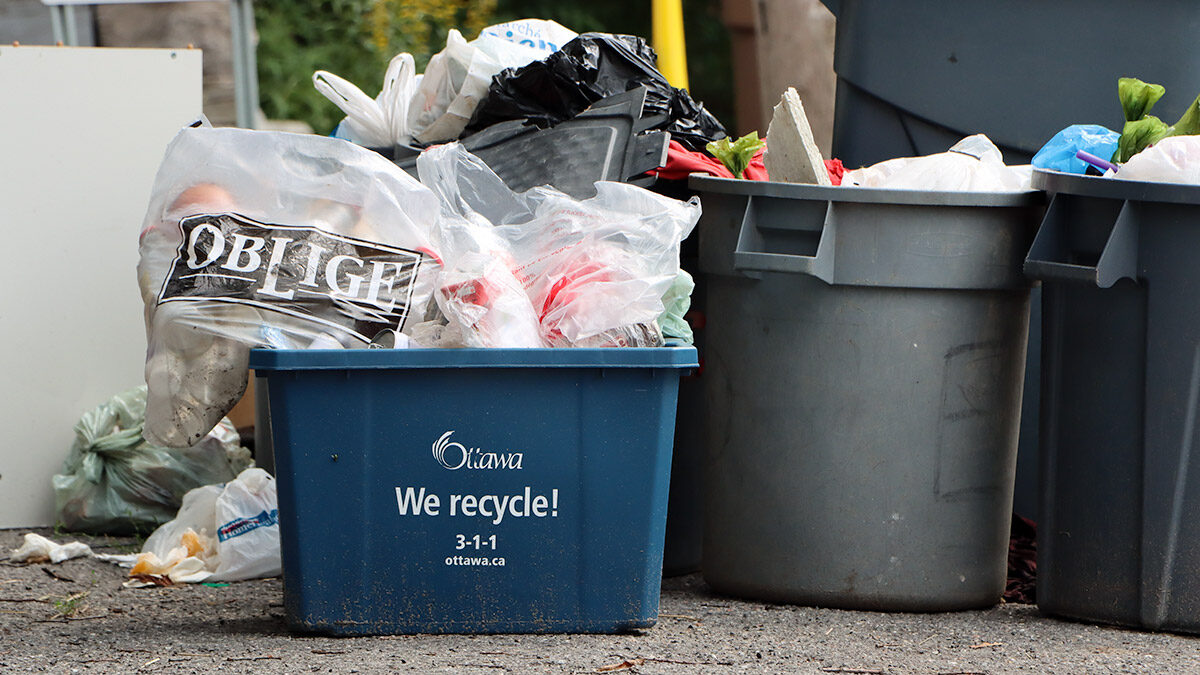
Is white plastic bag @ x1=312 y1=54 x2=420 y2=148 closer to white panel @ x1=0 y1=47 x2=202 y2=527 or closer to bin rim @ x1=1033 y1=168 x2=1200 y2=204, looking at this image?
white panel @ x1=0 y1=47 x2=202 y2=527

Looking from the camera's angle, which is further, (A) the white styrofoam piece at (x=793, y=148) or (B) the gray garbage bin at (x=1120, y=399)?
(A) the white styrofoam piece at (x=793, y=148)

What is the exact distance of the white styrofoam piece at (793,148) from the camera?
9.19 ft

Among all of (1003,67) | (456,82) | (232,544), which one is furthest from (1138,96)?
(232,544)

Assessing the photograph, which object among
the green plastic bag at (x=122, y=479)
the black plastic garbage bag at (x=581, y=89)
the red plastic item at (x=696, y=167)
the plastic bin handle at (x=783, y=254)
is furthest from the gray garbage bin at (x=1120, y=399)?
the green plastic bag at (x=122, y=479)

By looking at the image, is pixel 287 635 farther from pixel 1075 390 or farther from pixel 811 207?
pixel 1075 390

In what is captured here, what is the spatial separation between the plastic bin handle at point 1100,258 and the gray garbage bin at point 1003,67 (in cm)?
68

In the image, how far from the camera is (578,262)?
2.55m

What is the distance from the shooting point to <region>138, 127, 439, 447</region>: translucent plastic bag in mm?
2465

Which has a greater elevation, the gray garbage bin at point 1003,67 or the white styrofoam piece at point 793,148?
the gray garbage bin at point 1003,67

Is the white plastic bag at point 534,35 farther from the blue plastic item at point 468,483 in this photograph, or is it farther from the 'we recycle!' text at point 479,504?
the 'we recycle!' text at point 479,504

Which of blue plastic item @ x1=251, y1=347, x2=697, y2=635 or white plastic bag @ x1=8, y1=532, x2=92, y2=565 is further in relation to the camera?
white plastic bag @ x1=8, y1=532, x2=92, y2=565

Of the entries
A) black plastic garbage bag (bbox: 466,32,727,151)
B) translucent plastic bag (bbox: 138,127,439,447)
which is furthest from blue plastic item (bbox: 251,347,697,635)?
black plastic garbage bag (bbox: 466,32,727,151)

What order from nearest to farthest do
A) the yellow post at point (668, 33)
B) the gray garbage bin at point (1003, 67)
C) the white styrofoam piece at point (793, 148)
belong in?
the white styrofoam piece at point (793, 148), the gray garbage bin at point (1003, 67), the yellow post at point (668, 33)

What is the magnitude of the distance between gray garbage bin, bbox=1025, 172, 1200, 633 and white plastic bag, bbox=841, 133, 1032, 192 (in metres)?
0.13
